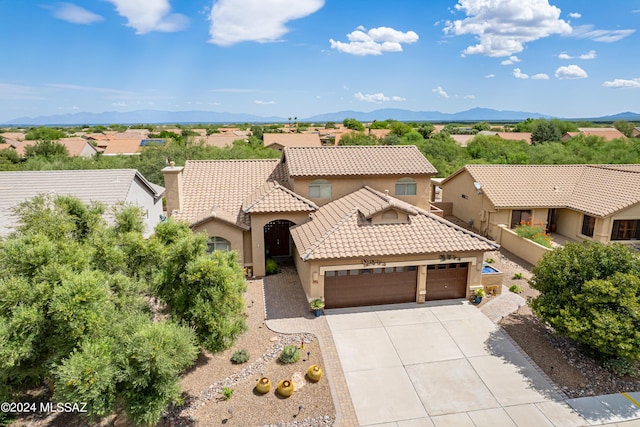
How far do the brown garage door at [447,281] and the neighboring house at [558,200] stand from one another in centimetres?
1112

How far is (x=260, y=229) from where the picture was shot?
21859 mm

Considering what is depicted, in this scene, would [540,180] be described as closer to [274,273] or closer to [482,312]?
[482,312]

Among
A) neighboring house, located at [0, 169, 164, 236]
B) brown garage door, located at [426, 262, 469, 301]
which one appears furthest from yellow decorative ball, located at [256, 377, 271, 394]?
neighboring house, located at [0, 169, 164, 236]

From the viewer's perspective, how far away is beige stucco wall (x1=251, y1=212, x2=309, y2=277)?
21.7 m

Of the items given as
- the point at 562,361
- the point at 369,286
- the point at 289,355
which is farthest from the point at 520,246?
the point at 289,355

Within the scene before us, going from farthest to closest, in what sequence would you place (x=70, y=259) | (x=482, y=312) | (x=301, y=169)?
(x=301, y=169) < (x=482, y=312) < (x=70, y=259)

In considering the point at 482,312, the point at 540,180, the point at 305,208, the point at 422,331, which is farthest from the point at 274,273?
the point at 540,180

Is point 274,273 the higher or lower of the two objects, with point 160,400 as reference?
lower

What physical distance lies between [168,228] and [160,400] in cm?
573

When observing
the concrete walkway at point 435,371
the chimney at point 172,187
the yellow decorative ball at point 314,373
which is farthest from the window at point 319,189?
the yellow decorative ball at point 314,373

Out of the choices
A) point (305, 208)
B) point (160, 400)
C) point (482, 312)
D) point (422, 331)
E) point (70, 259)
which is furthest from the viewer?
point (305, 208)

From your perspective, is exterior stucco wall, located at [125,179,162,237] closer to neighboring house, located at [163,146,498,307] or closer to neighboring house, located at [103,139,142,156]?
neighboring house, located at [163,146,498,307]

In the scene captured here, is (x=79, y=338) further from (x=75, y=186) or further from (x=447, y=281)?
(x=75, y=186)

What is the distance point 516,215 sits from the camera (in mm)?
29125
